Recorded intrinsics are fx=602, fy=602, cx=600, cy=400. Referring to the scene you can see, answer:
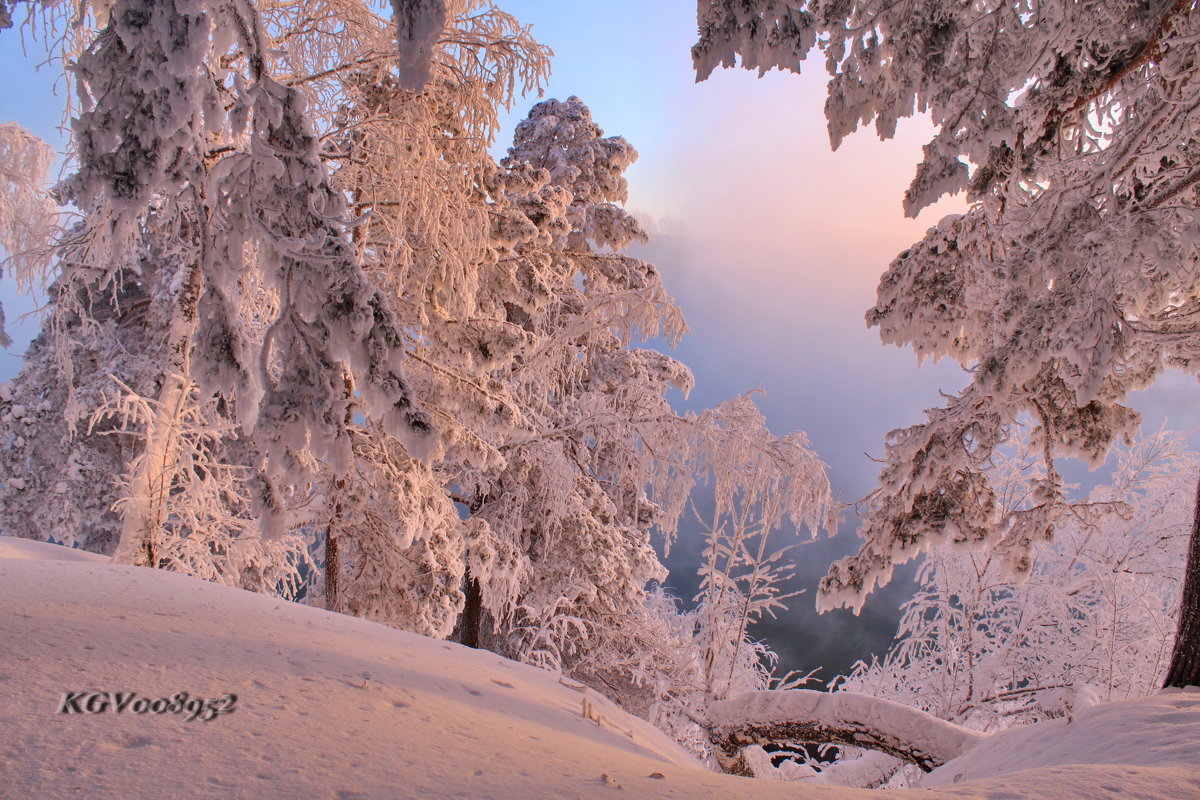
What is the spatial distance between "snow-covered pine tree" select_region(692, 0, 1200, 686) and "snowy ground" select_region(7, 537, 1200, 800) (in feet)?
6.07

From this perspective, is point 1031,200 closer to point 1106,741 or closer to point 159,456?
point 1106,741

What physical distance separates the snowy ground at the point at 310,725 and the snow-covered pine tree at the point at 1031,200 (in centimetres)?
185

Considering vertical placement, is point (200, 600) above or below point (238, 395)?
below

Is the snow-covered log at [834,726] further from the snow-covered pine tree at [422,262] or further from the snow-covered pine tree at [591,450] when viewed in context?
the snow-covered pine tree at [422,262]

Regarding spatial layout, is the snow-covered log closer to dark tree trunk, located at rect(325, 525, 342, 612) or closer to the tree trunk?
dark tree trunk, located at rect(325, 525, 342, 612)

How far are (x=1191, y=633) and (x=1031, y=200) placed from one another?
3391 millimetres

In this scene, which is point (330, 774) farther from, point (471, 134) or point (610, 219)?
point (610, 219)

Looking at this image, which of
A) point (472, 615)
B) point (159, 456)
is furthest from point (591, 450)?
point (159, 456)

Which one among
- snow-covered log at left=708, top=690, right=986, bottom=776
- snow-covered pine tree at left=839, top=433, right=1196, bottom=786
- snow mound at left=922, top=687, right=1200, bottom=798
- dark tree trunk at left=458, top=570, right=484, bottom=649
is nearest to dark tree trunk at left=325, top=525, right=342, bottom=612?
dark tree trunk at left=458, top=570, right=484, bottom=649

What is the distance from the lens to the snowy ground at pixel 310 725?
1.71 m

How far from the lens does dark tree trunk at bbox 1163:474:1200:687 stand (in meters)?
4.27

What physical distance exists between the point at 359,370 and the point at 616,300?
23.8 ft

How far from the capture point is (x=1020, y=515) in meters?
5.16

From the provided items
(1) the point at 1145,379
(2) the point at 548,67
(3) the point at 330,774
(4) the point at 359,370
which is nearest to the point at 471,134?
(2) the point at 548,67
